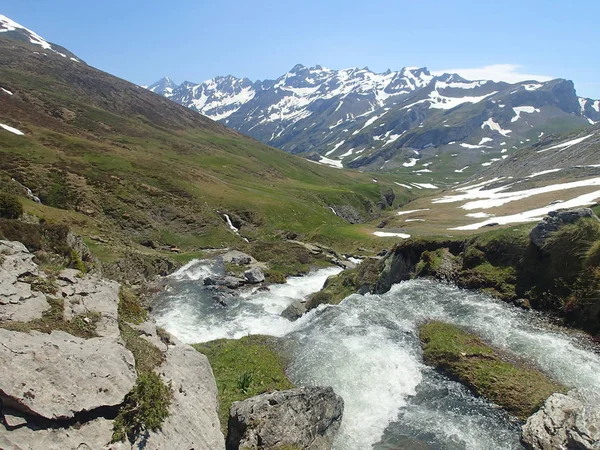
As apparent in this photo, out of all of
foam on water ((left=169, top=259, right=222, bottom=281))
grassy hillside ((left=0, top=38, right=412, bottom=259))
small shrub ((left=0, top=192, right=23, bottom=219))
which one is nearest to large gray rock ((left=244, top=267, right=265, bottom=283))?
foam on water ((left=169, top=259, right=222, bottom=281))

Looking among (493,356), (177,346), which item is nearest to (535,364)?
(493,356)

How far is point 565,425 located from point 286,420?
31.5 feet

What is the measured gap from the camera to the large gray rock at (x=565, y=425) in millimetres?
12242

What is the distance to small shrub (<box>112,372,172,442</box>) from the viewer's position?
390 inches

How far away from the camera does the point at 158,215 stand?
71.9m

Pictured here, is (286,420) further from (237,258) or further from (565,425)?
(237,258)

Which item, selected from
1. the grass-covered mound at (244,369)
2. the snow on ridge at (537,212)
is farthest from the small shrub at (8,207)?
the snow on ridge at (537,212)

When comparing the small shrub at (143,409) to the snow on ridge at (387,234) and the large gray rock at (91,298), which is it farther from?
the snow on ridge at (387,234)

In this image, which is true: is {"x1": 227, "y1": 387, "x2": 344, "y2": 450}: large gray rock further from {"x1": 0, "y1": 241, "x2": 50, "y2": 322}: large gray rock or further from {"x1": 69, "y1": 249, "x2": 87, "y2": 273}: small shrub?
{"x1": 69, "y1": 249, "x2": 87, "y2": 273}: small shrub

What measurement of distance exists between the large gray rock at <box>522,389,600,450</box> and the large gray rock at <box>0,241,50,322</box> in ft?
56.4

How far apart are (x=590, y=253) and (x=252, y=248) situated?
45.6 m

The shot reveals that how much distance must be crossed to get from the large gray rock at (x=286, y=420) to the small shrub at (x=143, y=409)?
10.7ft

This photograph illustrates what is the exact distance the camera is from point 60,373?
9.92m

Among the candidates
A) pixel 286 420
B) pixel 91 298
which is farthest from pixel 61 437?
pixel 286 420
